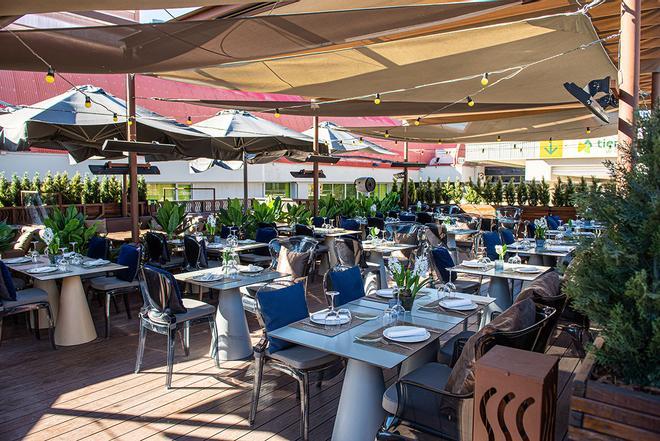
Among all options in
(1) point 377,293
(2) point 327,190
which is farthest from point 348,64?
(2) point 327,190

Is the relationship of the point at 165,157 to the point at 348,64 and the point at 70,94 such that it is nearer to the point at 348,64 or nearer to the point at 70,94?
the point at 70,94

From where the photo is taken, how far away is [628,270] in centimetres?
190

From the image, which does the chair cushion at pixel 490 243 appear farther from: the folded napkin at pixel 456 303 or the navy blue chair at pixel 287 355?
the navy blue chair at pixel 287 355

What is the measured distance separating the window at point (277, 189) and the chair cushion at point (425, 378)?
19.5 m

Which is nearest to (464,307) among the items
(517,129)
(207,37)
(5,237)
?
(207,37)

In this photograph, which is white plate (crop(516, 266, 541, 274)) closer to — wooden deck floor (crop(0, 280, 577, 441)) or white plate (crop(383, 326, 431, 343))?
wooden deck floor (crop(0, 280, 577, 441))

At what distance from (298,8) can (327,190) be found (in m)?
20.0

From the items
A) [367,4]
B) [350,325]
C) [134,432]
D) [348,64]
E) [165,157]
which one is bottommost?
[134,432]

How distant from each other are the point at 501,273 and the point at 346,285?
1702 mm

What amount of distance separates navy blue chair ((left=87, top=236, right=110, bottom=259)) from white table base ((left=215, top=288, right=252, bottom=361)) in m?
2.26

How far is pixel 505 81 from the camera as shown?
20.4 ft

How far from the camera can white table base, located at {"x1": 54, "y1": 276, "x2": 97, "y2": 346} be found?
15.7 ft

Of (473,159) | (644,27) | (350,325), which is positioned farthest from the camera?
(473,159)

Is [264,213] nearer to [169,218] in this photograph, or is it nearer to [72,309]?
[169,218]
